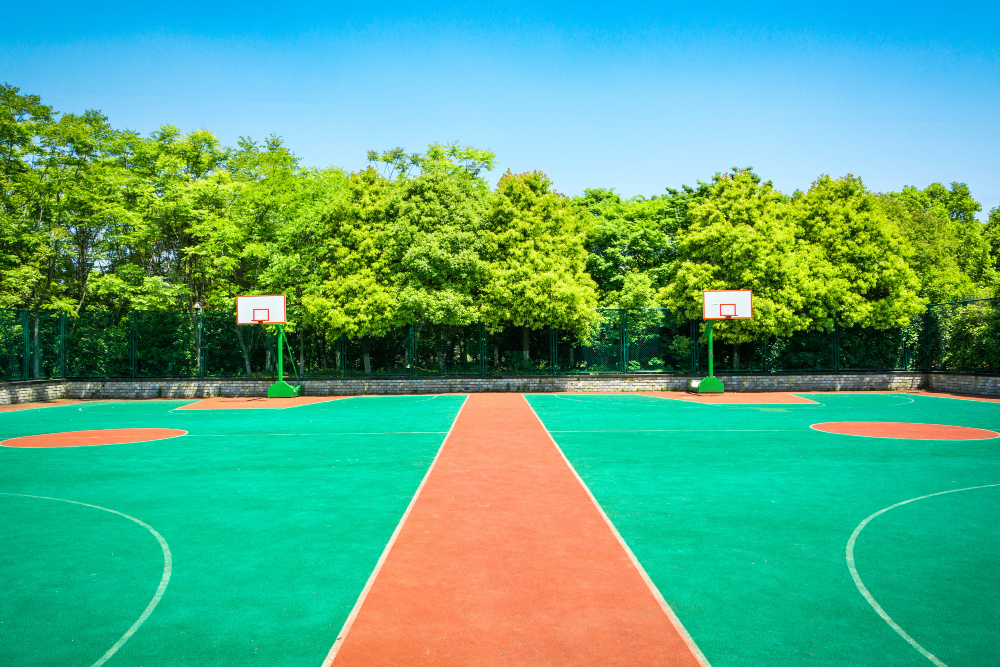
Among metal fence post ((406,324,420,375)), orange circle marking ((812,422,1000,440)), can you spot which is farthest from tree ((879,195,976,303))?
metal fence post ((406,324,420,375))

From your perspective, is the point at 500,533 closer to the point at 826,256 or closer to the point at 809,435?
the point at 809,435

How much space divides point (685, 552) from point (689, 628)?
192 centimetres

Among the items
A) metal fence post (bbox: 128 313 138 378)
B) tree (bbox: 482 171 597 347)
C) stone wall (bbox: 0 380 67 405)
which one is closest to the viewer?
stone wall (bbox: 0 380 67 405)

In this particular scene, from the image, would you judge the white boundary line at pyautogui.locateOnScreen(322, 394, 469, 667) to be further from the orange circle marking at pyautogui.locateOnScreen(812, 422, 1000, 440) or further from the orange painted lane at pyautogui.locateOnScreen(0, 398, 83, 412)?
the orange painted lane at pyautogui.locateOnScreen(0, 398, 83, 412)

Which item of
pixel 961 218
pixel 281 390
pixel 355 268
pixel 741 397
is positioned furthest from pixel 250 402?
pixel 961 218

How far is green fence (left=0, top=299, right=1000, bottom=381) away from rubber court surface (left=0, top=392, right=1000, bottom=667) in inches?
557

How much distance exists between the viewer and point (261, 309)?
1059 inches

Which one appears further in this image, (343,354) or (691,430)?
(343,354)

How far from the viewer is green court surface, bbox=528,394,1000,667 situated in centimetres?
521

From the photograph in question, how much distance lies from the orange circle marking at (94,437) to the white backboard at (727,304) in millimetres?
20507

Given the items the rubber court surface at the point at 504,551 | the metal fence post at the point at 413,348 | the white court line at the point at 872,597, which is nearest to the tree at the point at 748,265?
the metal fence post at the point at 413,348

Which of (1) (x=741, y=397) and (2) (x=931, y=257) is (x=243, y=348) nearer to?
(1) (x=741, y=397)

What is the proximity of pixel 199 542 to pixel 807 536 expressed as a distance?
7319 mm

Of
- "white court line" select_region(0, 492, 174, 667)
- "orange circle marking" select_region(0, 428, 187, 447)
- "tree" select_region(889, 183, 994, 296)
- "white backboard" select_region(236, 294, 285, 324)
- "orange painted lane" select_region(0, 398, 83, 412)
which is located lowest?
"white court line" select_region(0, 492, 174, 667)
